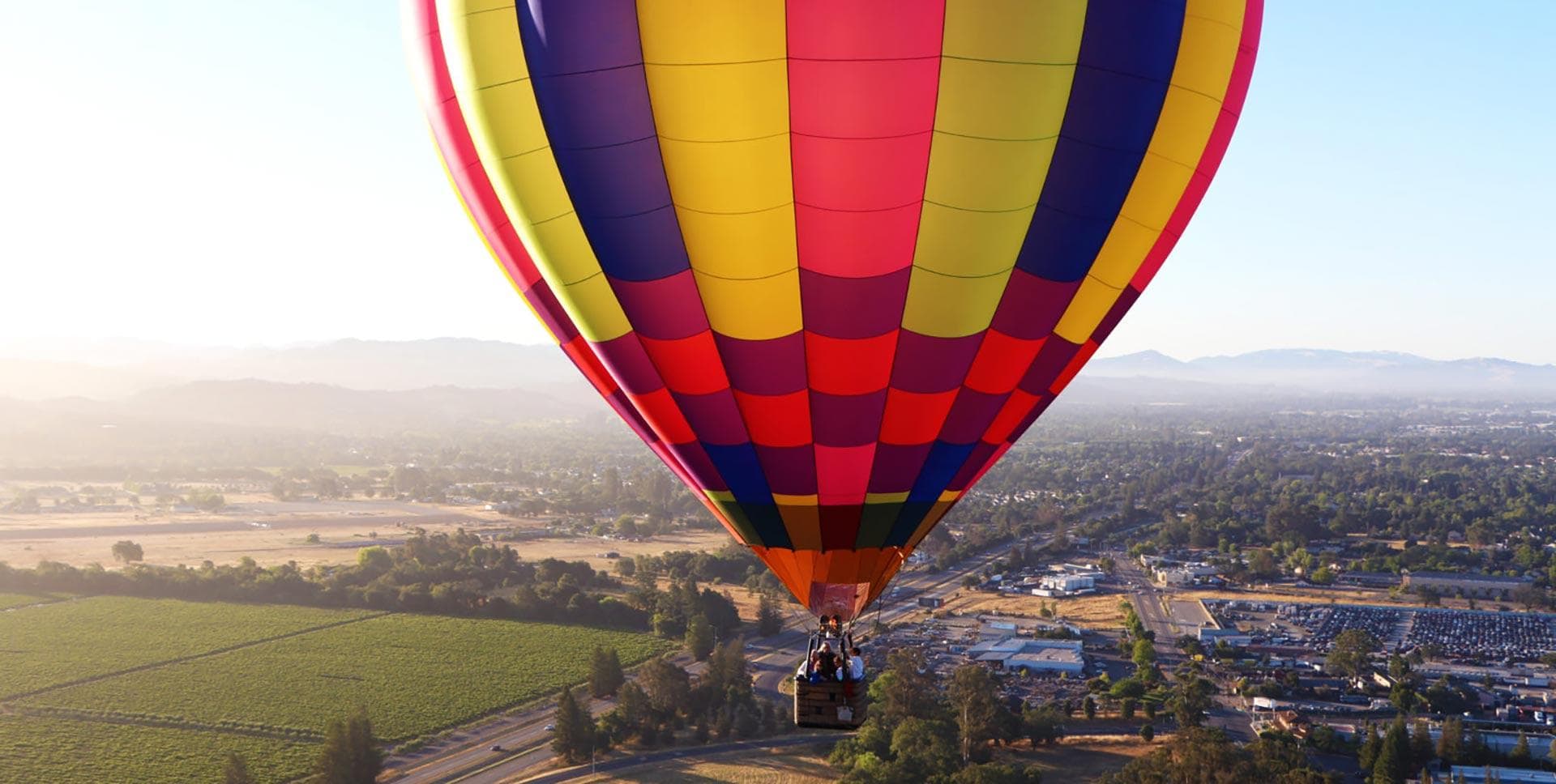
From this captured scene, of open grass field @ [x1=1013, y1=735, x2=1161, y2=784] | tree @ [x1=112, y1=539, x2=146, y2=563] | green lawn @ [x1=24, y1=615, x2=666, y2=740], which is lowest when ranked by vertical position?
open grass field @ [x1=1013, y1=735, x2=1161, y2=784]

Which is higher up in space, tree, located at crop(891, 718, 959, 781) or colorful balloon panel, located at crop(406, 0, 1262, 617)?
colorful balloon panel, located at crop(406, 0, 1262, 617)

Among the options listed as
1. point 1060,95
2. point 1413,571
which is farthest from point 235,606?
point 1413,571

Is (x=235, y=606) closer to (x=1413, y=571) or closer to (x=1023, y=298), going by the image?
(x=1023, y=298)

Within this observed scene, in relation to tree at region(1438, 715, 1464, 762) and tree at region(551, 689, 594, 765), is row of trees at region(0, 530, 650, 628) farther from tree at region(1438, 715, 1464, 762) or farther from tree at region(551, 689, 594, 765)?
tree at region(1438, 715, 1464, 762)

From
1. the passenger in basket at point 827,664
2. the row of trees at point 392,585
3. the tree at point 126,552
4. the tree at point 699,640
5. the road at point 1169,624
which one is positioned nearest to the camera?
the passenger in basket at point 827,664

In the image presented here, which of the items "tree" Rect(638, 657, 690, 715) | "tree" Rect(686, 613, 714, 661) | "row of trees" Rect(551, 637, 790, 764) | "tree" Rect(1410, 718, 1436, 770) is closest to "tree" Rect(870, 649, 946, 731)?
"row of trees" Rect(551, 637, 790, 764)

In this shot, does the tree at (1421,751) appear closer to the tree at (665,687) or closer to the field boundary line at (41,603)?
the tree at (665,687)

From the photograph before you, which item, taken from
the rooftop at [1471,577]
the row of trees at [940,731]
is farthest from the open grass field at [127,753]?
the rooftop at [1471,577]
